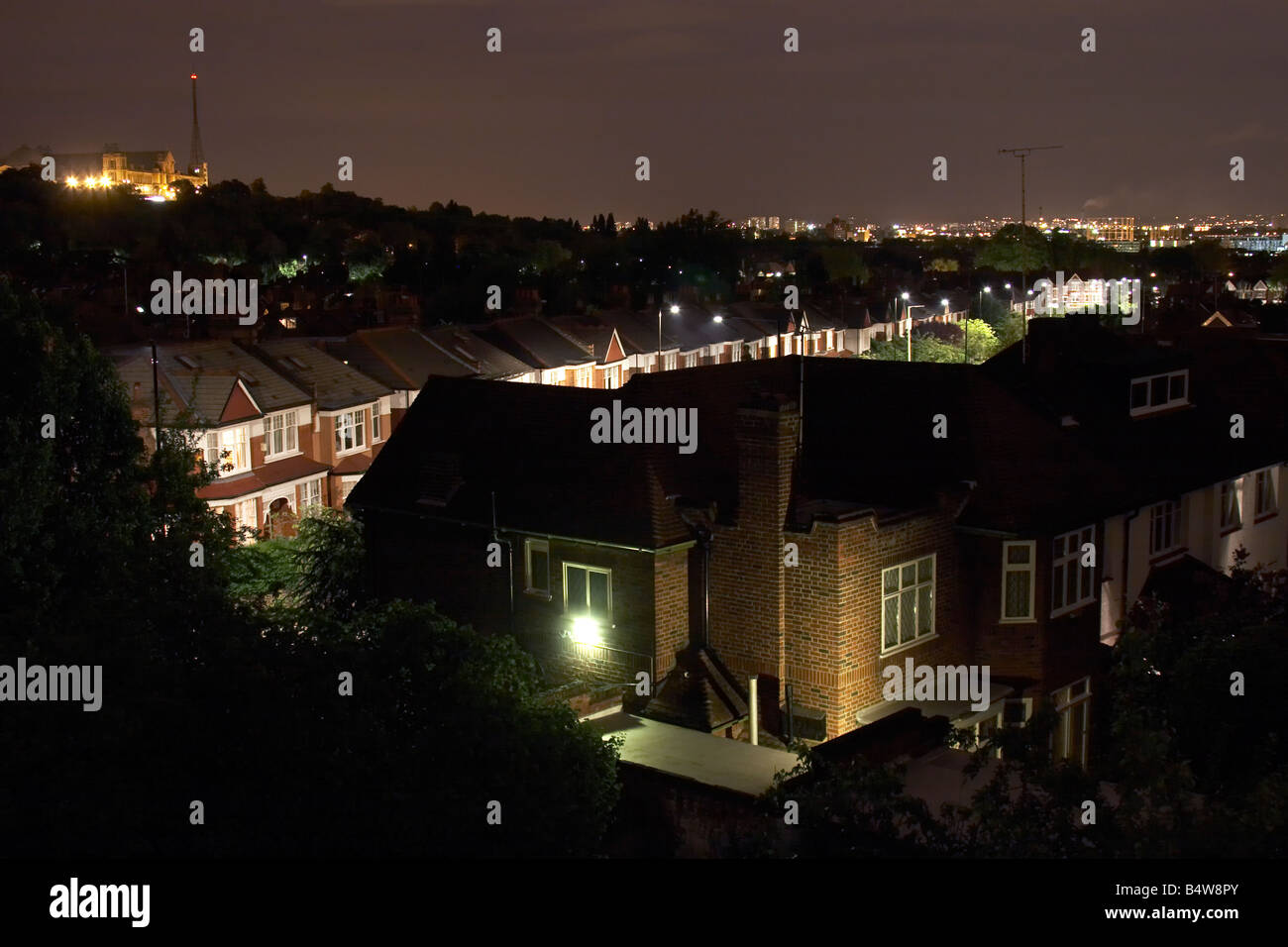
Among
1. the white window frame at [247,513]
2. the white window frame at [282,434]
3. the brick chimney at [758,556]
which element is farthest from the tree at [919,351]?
the brick chimney at [758,556]

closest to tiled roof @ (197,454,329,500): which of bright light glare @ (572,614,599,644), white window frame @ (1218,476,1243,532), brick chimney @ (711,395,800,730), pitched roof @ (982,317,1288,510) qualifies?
bright light glare @ (572,614,599,644)

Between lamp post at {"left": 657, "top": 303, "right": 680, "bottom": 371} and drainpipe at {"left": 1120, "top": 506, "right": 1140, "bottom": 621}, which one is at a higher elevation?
lamp post at {"left": 657, "top": 303, "right": 680, "bottom": 371}

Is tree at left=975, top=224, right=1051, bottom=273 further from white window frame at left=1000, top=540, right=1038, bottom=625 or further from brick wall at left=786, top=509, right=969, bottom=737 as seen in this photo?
brick wall at left=786, top=509, right=969, bottom=737

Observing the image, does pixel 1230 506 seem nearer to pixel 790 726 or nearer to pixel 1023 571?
pixel 1023 571

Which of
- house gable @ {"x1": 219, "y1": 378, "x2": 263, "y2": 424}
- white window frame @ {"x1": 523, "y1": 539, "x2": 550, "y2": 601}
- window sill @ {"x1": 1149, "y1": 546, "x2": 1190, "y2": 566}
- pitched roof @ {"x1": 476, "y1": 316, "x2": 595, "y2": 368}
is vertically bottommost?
window sill @ {"x1": 1149, "y1": 546, "x2": 1190, "y2": 566}

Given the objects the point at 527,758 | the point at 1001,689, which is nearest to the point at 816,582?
the point at 1001,689

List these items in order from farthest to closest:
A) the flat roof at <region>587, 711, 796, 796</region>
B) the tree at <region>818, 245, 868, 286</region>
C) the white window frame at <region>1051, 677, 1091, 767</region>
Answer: the tree at <region>818, 245, 868, 286</region> → the white window frame at <region>1051, 677, 1091, 767</region> → the flat roof at <region>587, 711, 796, 796</region>

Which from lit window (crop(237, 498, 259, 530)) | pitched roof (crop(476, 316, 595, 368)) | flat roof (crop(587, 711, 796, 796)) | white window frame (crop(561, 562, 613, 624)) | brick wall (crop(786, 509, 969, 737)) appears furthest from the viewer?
pitched roof (crop(476, 316, 595, 368))
